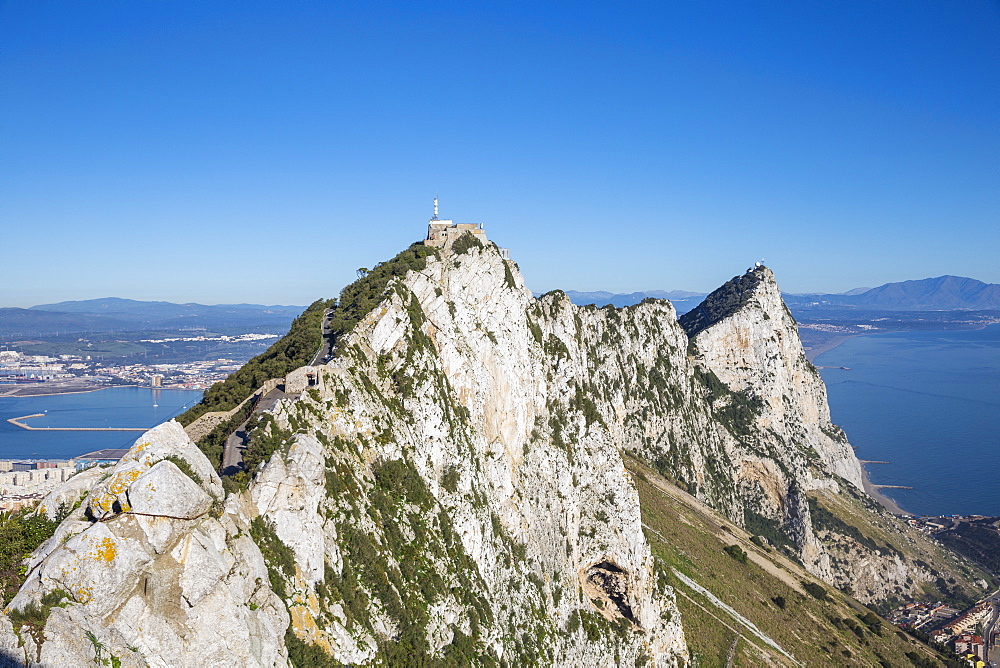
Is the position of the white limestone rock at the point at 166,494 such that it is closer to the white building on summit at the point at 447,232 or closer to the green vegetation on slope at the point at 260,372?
the green vegetation on slope at the point at 260,372

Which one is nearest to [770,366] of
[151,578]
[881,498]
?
[881,498]

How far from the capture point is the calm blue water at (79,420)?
144125 millimetres

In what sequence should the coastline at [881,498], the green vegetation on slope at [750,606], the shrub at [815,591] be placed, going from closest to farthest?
the green vegetation on slope at [750,606], the shrub at [815,591], the coastline at [881,498]

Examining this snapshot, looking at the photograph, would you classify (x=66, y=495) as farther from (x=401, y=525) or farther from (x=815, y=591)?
(x=815, y=591)

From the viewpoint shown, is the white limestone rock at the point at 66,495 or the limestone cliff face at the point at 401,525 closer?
the limestone cliff face at the point at 401,525

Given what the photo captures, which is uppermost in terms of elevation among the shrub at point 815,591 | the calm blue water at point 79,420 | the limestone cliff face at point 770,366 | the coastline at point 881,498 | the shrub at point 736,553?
the limestone cliff face at point 770,366

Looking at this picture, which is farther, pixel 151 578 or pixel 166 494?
pixel 166 494

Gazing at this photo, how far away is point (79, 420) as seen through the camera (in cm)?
17238

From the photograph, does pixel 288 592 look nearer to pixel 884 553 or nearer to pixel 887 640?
pixel 887 640

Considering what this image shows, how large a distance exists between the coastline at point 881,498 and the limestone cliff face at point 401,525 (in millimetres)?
113355

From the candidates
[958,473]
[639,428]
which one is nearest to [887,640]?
[639,428]

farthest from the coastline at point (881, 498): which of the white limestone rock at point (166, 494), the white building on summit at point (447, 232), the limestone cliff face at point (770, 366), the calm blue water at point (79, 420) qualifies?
the calm blue water at point (79, 420)

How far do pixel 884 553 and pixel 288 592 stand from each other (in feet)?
431

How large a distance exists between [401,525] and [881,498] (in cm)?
17439
